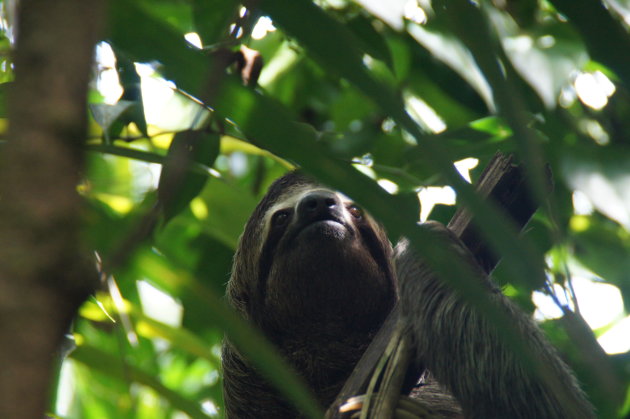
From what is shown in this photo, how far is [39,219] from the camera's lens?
0.58 m

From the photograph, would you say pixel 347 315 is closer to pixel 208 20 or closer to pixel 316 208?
pixel 316 208

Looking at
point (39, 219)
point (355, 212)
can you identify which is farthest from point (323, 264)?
point (39, 219)

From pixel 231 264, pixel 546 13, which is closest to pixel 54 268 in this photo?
pixel 231 264

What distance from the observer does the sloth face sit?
3.47m

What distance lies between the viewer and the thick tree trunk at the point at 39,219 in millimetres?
583

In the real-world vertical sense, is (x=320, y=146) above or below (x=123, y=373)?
above

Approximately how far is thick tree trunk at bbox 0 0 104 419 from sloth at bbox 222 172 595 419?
1986mm

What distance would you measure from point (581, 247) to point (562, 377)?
2161mm

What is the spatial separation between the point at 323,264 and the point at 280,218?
22.3 inches

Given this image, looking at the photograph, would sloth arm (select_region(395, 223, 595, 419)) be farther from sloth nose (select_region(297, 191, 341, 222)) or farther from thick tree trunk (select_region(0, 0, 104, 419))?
thick tree trunk (select_region(0, 0, 104, 419))

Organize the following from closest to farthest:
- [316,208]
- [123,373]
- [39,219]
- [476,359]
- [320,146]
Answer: [39,219]
[320,146]
[123,373]
[476,359]
[316,208]

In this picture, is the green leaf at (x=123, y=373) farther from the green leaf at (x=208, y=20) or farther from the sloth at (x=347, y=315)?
the green leaf at (x=208, y=20)

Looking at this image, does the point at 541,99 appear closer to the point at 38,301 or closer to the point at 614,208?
the point at 614,208

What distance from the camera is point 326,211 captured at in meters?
3.57
